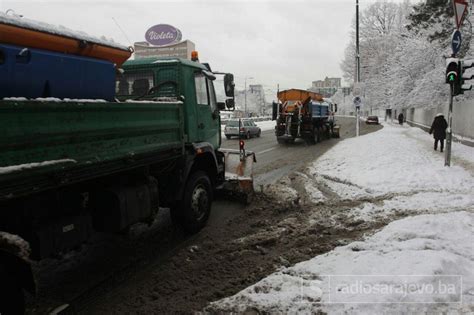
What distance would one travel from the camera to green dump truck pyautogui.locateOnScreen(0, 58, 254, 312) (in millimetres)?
3078

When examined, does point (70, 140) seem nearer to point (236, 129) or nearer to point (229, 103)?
point (229, 103)

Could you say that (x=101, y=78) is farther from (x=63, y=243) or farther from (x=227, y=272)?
(x=227, y=272)

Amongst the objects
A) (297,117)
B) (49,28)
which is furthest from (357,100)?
(49,28)

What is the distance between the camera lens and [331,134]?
28203 mm

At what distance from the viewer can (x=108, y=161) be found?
407cm

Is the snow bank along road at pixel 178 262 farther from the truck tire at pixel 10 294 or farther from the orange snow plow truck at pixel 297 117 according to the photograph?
the orange snow plow truck at pixel 297 117

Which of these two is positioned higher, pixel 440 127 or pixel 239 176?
pixel 440 127

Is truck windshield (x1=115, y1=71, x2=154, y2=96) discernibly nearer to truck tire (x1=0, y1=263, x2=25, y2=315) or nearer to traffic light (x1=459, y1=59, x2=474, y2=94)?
truck tire (x1=0, y1=263, x2=25, y2=315)

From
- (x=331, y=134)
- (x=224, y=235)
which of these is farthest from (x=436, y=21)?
(x=224, y=235)

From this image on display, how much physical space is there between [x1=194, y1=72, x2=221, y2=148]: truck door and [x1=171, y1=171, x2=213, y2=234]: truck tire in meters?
0.74

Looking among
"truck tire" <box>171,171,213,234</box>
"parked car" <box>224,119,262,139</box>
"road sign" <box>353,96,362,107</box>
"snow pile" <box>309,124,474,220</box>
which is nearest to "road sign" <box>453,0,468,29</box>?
"snow pile" <box>309,124,474,220</box>

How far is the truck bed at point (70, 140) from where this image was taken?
299 cm

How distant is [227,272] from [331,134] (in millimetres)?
24830

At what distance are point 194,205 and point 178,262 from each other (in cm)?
129
